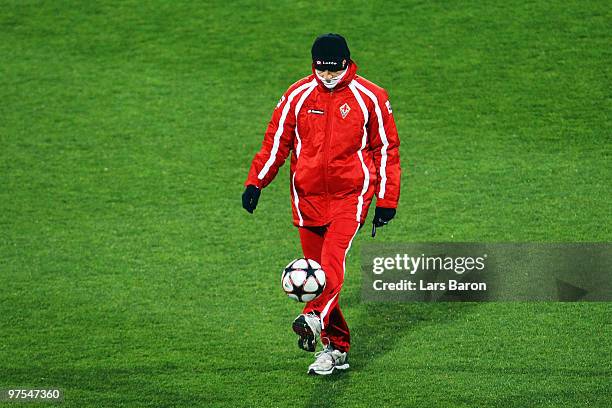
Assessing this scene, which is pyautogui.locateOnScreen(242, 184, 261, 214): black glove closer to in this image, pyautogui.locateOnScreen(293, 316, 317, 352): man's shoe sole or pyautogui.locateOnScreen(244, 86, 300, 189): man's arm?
pyautogui.locateOnScreen(244, 86, 300, 189): man's arm

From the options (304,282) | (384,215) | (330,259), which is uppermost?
(384,215)

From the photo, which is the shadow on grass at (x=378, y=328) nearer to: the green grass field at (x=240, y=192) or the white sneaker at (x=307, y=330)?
the green grass field at (x=240, y=192)

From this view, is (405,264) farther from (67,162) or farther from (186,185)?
(67,162)

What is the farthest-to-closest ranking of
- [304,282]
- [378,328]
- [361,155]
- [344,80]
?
[378,328]
[361,155]
[344,80]
[304,282]

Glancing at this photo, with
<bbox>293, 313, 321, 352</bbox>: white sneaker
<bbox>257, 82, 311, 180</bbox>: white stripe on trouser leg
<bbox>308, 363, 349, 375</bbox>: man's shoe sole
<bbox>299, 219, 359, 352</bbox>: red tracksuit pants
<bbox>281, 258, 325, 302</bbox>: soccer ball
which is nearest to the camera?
<bbox>293, 313, 321, 352</bbox>: white sneaker

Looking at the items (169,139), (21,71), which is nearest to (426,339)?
(169,139)

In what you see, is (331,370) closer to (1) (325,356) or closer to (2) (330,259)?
(1) (325,356)

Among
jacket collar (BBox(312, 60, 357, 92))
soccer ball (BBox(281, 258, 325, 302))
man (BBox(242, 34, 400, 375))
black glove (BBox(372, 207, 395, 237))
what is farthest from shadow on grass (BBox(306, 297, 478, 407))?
jacket collar (BBox(312, 60, 357, 92))

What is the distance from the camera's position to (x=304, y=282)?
7.16 meters

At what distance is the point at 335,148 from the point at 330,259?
686 mm

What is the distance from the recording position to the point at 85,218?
10.6 meters

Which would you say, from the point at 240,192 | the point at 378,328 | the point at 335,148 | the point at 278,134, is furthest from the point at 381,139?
the point at 240,192

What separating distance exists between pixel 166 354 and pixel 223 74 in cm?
584

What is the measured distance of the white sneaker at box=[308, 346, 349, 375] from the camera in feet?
24.9
